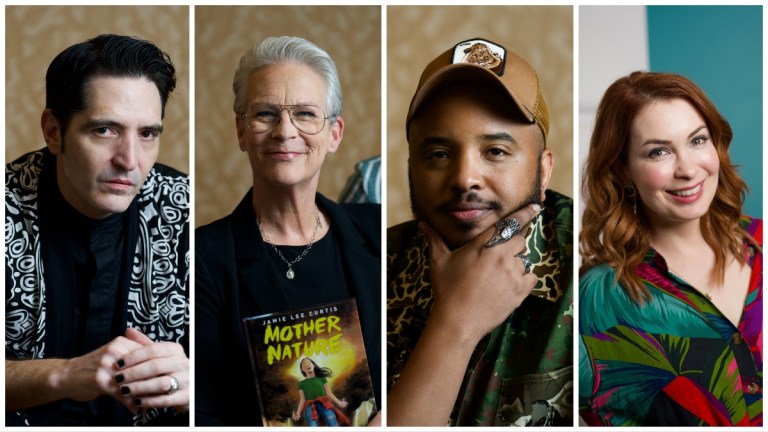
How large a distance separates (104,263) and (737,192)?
6.16ft

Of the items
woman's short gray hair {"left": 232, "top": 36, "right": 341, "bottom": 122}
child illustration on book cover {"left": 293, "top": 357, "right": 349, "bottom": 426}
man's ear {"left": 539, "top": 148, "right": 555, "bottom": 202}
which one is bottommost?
child illustration on book cover {"left": 293, "top": 357, "right": 349, "bottom": 426}

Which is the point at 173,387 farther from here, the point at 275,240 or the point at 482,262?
the point at 482,262

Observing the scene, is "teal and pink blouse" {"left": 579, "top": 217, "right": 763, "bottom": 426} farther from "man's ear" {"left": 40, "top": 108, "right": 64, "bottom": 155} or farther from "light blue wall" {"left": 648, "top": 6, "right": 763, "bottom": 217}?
"man's ear" {"left": 40, "top": 108, "right": 64, "bottom": 155}

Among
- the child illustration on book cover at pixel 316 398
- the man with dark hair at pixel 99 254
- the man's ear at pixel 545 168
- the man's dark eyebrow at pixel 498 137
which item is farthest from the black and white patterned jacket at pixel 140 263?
the man's ear at pixel 545 168

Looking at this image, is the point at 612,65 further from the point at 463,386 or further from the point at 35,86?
the point at 35,86

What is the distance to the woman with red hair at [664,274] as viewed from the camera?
276 cm

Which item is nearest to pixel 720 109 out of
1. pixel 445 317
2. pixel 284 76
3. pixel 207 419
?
pixel 445 317

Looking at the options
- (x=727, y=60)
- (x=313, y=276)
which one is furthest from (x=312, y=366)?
(x=727, y=60)

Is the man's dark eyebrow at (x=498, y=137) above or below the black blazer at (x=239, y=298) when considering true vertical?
above

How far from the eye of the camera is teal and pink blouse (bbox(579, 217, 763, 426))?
9.04 feet

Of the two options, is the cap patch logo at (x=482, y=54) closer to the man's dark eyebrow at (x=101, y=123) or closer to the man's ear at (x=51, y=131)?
the man's dark eyebrow at (x=101, y=123)

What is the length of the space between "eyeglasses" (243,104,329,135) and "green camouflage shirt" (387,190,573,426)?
1.28ft

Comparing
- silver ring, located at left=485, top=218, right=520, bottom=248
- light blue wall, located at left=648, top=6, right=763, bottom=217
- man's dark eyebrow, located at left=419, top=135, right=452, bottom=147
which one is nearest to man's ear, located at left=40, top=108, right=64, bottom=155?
man's dark eyebrow, located at left=419, top=135, right=452, bottom=147

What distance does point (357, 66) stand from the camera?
280cm
